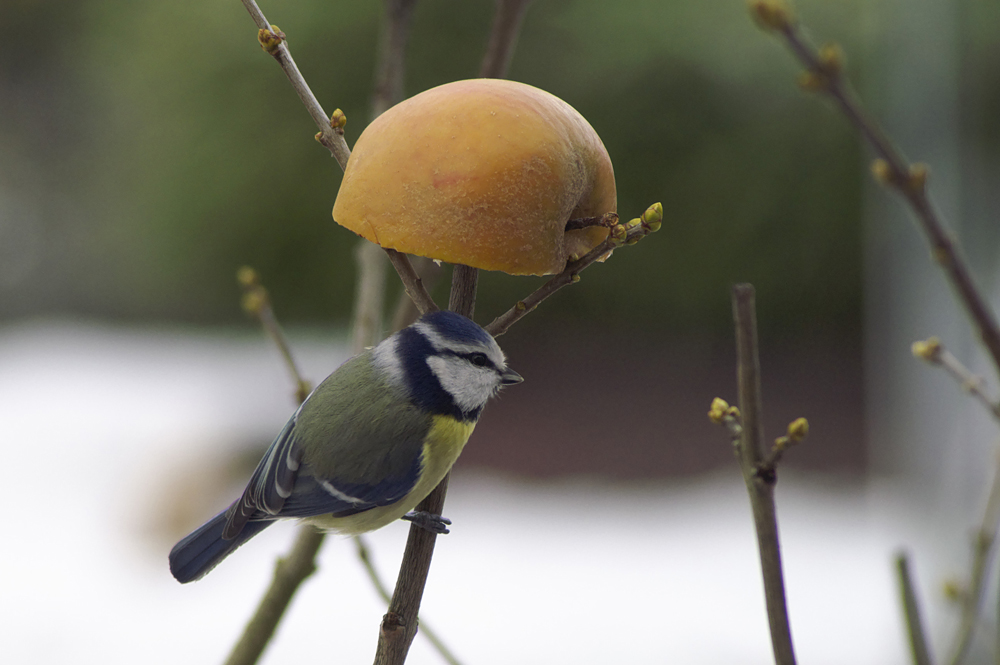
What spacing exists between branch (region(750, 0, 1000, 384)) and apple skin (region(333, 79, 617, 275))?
14 centimetres

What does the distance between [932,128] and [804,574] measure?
3.49 feet

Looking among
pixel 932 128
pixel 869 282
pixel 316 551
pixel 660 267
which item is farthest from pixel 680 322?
pixel 316 551

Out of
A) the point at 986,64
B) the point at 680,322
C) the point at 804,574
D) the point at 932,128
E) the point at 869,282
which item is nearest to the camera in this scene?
the point at 932,128

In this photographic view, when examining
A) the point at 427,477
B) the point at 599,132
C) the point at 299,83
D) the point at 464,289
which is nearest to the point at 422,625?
the point at 427,477

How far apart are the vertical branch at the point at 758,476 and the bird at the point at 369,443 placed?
19 centimetres

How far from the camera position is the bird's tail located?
1.68ft

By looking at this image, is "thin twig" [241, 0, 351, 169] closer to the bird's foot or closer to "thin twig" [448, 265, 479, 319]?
"thin twig" [448, 265, 479, 319]

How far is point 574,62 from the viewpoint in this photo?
2771mm

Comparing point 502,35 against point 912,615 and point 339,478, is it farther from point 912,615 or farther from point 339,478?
point 912,615

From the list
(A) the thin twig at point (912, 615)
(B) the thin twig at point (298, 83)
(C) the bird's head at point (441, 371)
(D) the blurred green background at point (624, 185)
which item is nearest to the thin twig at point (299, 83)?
(B) the thin twig at point (298, 83)

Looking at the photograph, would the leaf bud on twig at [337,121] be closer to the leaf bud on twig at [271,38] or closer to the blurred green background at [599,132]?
the leaf bud on twig at [271,38]

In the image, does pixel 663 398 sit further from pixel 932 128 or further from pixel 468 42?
pixel 932 128

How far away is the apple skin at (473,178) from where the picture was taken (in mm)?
384

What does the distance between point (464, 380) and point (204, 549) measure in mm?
194
